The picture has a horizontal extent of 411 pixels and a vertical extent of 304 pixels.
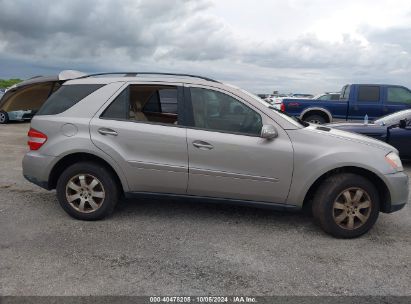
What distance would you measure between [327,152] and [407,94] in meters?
8.93

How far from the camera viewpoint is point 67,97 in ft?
13.8

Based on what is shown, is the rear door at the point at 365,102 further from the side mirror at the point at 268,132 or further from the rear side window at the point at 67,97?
the rear side window at the point at 67,97

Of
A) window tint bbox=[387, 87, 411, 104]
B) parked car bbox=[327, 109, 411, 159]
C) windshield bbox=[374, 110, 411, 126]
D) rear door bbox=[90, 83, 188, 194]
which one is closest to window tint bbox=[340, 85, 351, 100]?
window tint bbox=[387, 87, 411, 104]

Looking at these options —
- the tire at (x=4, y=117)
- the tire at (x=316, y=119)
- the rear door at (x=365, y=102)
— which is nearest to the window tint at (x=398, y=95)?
the rear door at (x=365, y=102)

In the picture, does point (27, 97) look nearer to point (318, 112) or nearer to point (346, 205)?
point (318, 112)

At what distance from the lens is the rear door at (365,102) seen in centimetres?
1101

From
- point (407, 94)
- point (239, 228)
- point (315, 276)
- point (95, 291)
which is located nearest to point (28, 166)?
point (95, 291)

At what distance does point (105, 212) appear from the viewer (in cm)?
410

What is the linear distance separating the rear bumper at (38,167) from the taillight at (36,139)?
0.09 metres

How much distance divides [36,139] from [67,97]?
61cm

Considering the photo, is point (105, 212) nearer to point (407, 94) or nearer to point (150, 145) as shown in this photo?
point (150, 145)

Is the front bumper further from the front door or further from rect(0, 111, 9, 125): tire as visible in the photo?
rect(0, 111, 9, 125): tire

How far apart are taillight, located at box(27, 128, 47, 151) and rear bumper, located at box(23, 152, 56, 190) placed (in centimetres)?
9

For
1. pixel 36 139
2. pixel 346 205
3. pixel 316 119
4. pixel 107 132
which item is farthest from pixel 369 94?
pixel 36 139
